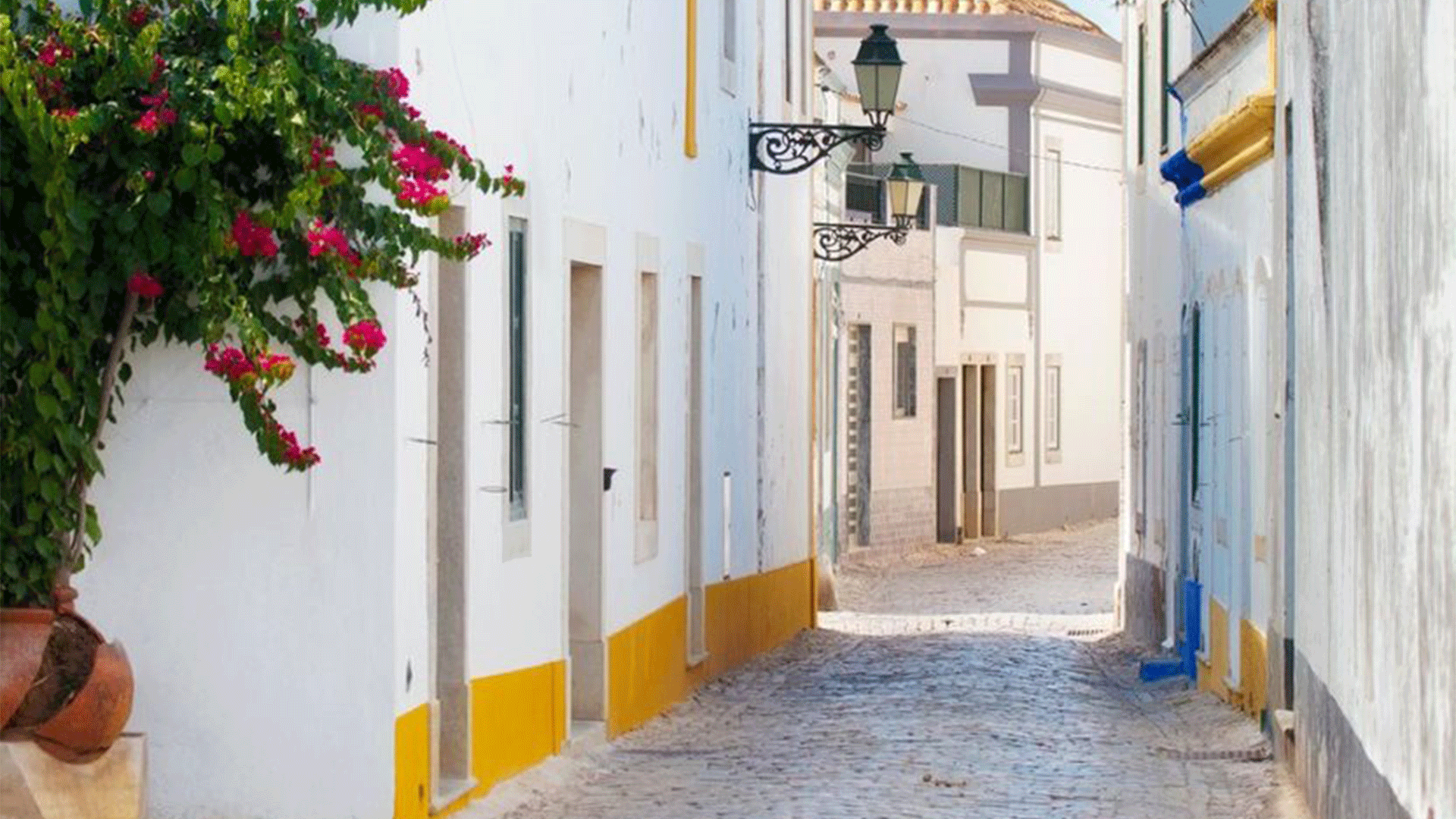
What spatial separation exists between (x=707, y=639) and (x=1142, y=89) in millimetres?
7674

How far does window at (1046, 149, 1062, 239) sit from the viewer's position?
44.8m

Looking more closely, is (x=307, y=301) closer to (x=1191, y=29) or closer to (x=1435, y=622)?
(x=1435, y=622)

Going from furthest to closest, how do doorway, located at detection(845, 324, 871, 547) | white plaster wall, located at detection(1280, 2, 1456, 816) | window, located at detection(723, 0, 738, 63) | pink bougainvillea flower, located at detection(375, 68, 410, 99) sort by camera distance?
doorway, located at detection(845, 324, 871, 547) < window, located at detection(723, 0, 738, 63) < pink bougainvillea flower, located at detection(375, 68, 410, 99) < white plaster wall, located at detection(1280, 2, 1456, 816)

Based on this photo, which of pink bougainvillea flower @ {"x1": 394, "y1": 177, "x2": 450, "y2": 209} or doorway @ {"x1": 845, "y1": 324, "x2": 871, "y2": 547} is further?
doorway @ {"x1": 845, "y1": 324, "x2": 871, "y2": 547}

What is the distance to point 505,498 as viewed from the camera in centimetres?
1234

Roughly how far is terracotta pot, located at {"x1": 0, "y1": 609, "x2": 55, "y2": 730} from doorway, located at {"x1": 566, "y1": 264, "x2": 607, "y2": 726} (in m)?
5.08

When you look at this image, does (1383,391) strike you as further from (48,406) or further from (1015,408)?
(1015,408)

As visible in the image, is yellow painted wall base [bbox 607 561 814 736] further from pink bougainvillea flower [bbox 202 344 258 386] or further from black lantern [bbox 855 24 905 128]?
pink bougainvillea flower [bbox 202 344 258 386]

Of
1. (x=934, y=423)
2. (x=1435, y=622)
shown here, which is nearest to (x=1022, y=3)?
(x=934, y=423)

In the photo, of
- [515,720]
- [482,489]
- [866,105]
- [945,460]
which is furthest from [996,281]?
[482,489]

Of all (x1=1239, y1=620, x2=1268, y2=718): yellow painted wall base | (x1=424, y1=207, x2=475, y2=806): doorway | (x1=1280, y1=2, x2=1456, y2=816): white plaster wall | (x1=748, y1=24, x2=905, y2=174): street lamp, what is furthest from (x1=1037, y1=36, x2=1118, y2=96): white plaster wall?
(x1=424, y1=207, x2=475, y2=806): doorway

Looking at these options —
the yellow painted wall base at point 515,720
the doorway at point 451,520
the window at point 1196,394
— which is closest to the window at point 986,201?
the window at point 1196,394

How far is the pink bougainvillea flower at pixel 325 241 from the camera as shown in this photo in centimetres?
972

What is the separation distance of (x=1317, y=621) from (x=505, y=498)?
10.8ft
